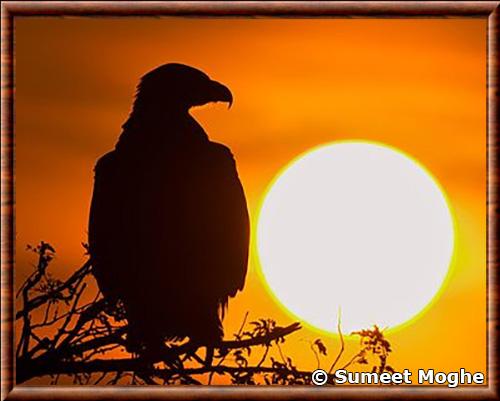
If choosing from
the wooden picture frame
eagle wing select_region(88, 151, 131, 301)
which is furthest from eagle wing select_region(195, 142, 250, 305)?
the wooden picture frame

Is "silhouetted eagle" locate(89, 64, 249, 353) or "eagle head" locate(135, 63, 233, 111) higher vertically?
"eagle head" locate(135, 63, 233, 111)

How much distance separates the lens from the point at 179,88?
4098 millimetres

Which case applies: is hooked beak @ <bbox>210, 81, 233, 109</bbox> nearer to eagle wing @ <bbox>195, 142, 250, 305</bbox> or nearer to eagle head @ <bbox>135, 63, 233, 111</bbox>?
eagle head @ <bbox>135, 63, 233, 111</bbox>

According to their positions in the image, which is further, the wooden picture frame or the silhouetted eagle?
the silhouetted eagle

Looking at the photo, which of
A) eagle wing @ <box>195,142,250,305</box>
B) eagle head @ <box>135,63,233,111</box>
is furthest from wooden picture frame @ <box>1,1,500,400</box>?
eagle wing @ <box>195,142,250,305</box>

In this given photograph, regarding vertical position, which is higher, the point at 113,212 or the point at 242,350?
the point at 113,212

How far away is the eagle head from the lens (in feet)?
13.0

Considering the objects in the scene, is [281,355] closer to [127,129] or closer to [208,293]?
[208,293]

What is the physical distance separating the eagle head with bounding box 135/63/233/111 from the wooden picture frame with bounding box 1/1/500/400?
0.83 feet

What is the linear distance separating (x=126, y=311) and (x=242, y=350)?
452 mm

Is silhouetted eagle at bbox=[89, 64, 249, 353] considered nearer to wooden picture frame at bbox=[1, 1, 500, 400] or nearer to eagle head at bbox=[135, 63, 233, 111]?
eagle head at bbox=[135, 63, 233, 111]

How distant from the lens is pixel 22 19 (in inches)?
152

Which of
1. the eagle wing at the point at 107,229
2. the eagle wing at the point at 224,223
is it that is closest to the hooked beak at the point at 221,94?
A: the eagle wing at the point at 224,223

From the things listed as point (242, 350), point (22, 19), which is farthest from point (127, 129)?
point (242, 350)
